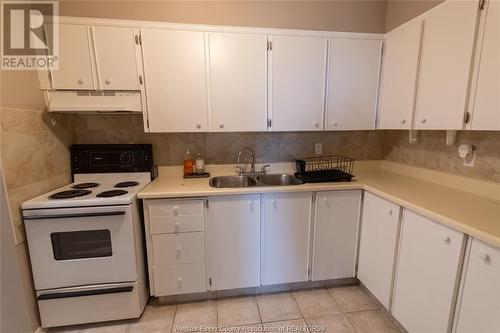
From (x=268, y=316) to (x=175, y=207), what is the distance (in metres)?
1.08

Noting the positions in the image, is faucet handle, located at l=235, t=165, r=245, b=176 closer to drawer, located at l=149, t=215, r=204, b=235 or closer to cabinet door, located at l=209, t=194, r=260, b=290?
cabinet door, located at l=209, t=194, r=260, b=290

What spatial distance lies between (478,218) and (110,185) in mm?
2443

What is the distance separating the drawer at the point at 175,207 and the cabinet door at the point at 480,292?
1.56 meters

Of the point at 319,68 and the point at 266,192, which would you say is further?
the point at 319,68

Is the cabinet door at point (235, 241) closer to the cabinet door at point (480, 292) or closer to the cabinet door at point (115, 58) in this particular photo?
the cabinet door at point (115, 58)

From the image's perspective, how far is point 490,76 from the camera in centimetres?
127

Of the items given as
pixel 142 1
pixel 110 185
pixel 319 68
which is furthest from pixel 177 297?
pixel 142 1

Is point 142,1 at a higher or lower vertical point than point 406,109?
higher

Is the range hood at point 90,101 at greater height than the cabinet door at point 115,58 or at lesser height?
lesser

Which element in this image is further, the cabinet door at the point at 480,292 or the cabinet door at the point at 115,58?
the cabinet door at the point at 115,58

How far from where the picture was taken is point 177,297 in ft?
6.40

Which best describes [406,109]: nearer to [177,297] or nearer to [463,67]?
[463,67]

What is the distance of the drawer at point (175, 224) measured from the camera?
176cm

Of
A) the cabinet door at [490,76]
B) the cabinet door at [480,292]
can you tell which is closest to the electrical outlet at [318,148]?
the cabinet door at [490,76]
